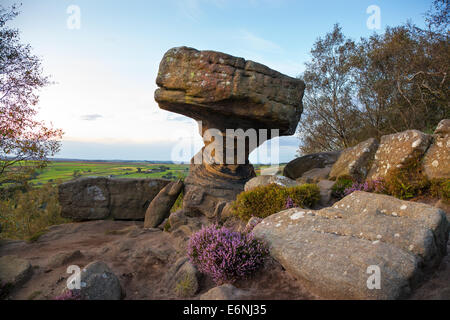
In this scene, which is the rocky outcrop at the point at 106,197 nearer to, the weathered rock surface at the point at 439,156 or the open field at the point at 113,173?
the open field at the point at 113,173

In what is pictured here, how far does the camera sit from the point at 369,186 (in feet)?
27.7

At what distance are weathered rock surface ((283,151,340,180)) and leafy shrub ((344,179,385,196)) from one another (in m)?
5.25

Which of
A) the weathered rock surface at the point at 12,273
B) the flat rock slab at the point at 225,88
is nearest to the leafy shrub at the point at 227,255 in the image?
the weathered rock surface at the point at 12,273

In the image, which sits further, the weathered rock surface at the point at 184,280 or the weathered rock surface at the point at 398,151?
the weathered rock surface at the point at 398,151

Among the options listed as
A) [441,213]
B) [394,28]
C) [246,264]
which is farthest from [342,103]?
[246,264]

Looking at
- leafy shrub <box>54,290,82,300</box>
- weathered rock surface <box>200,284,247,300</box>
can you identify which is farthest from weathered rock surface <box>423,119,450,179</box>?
leafy shrub <box>54,290,82,300</box>

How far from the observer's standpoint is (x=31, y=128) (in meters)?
12.9

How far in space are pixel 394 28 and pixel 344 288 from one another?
22.1 m

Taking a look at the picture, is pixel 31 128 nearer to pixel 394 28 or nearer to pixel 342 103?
pixel 342 103

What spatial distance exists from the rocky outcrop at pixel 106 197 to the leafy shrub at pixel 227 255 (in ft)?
29.4

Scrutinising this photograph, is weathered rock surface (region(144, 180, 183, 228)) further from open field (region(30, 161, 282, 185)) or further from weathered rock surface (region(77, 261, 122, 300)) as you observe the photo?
weathered rock surface (region(77, 261, 122, 300))

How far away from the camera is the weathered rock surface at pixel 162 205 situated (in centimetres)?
1164

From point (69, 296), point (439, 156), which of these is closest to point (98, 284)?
point (69, 296)

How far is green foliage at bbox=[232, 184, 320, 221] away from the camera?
7.75 meters
